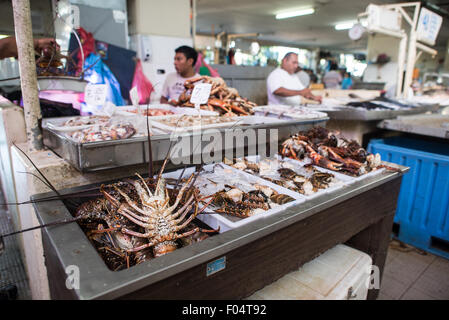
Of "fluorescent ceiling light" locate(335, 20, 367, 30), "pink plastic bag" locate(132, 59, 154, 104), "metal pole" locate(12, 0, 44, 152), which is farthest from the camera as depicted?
"fluorescent ceiling light" locate(335, 20, 367, 30)

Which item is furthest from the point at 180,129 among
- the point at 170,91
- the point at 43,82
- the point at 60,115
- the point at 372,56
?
the point at 372,56

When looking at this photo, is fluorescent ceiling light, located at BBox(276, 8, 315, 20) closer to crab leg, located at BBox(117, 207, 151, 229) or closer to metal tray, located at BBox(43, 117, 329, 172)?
metal tray, located at BBox(43, 117, 329, 172)

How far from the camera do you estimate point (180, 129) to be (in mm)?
1845

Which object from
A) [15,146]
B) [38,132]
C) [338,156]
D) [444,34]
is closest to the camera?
[38,132]

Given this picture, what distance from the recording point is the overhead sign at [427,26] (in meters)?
5.64

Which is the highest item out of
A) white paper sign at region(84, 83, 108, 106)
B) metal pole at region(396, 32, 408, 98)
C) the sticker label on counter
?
metal pole at region(396, 32, 408, 98)

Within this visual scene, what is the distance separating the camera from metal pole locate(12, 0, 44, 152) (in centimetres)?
162

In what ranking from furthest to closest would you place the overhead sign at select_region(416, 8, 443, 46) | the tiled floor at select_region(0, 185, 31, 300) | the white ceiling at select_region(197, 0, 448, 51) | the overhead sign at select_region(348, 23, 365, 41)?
the white ceiling at select_region(197, 0, 448, 51)
the overhead sign at select_region(416, 8, 443, 46)
the overhead sign at select_region(348, 23, 365, 41)
the tiled floor at select_region(0, 185, 31, 300)

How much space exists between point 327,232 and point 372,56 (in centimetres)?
1156

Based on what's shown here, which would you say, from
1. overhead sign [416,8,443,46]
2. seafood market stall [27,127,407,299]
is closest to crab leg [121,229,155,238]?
seafood market stall [27,127,407,299]

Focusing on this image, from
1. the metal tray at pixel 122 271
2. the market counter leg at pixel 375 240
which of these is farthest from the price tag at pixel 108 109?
the market counter leg at pixel 375 240

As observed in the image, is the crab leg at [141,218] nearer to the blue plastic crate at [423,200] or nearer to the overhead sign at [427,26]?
the blue plastic crate at [423,200]

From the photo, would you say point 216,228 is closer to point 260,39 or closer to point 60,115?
point 60,115

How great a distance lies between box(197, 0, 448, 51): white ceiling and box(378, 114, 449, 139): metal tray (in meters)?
4.82
